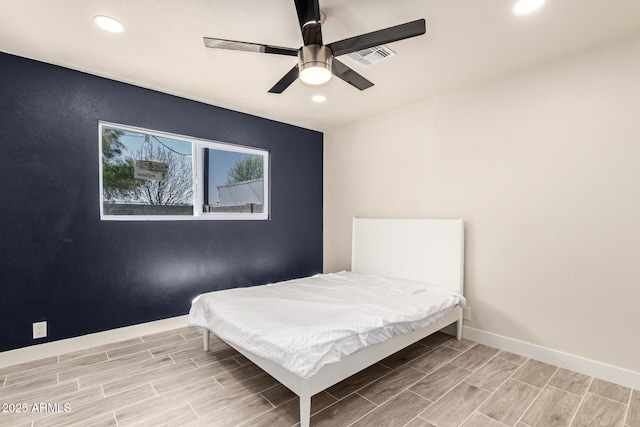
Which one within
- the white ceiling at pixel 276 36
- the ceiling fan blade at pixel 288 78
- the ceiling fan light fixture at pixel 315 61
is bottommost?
the ceiling fan light fixture at pixel 315 61

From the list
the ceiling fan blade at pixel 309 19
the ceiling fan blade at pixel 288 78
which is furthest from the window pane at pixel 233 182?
the ceiling fan blade at pixel 309 19

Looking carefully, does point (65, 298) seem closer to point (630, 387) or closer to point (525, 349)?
point (525, 349)

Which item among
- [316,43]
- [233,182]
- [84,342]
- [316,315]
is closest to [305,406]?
[316,315]

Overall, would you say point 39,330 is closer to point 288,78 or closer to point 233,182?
point 233,182

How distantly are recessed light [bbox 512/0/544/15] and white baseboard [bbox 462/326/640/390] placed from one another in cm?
250

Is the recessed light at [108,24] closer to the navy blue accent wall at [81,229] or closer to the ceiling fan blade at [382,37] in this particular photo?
the navy blue accent wall at [81,229]

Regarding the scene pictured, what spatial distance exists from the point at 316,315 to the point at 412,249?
1563mm

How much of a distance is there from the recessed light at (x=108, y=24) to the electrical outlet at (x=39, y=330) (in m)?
2.36

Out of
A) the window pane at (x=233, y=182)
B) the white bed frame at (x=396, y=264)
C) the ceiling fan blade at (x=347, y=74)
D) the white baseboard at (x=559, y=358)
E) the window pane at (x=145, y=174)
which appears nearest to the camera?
the white bed frame at (x=396, y=264)

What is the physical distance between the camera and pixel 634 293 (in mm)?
2094

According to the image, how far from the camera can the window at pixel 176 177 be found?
2904 millimetres

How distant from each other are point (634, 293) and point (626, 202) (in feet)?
2.10

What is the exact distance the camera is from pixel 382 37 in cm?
160

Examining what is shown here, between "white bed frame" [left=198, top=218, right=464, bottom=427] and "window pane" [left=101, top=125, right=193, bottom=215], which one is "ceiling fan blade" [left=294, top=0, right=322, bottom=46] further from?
"window pane" [left=101, top=125, right=193, bottom=215]
